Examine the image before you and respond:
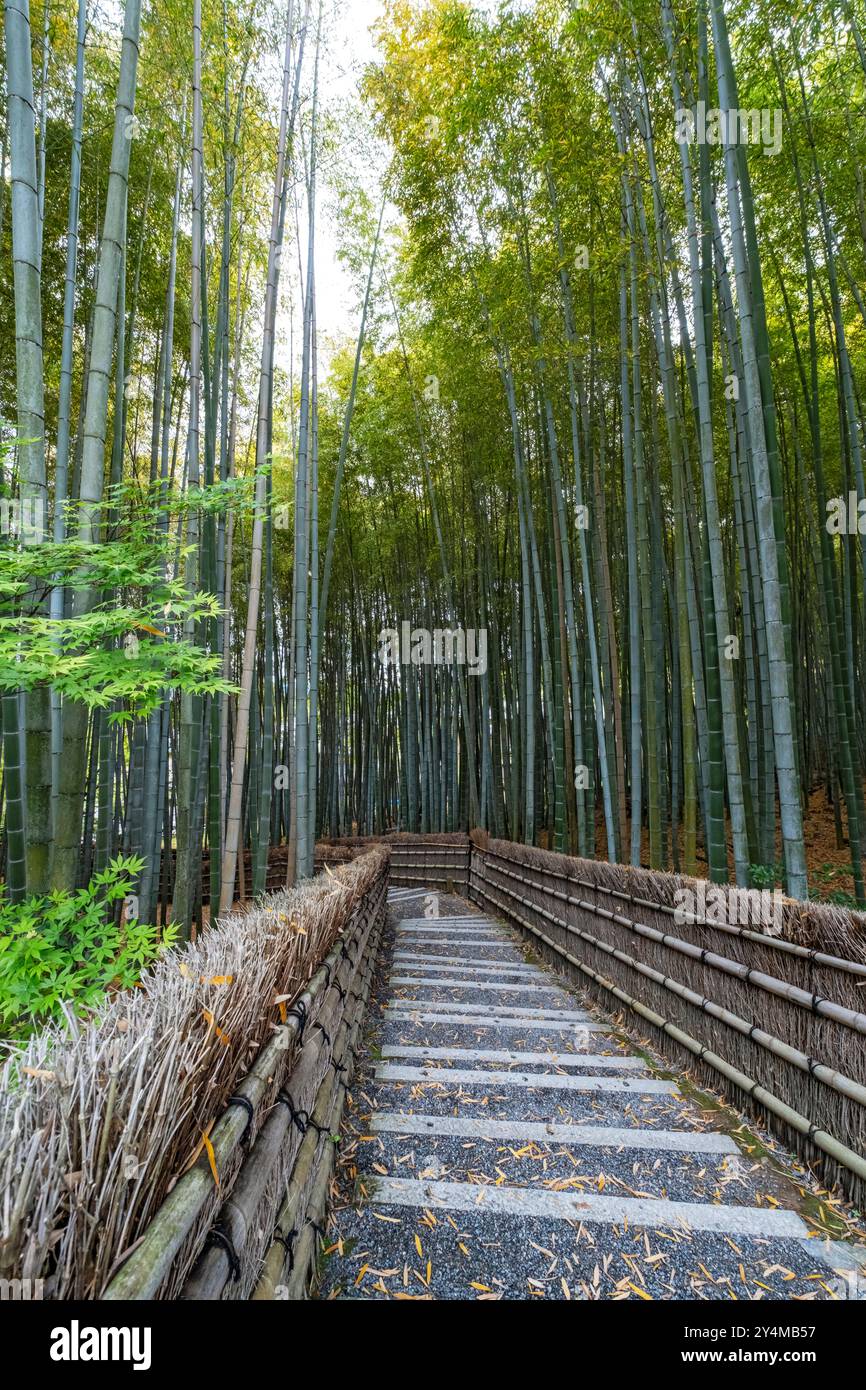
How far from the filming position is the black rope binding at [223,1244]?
77 cm

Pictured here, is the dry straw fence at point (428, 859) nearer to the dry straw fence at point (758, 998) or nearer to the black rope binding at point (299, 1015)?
the dry straw fence at point (758, 998)

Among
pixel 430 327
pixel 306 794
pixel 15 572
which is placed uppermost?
pixel 430 327

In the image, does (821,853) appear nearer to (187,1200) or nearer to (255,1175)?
(255,1175)

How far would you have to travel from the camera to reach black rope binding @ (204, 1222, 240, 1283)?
Result: 77 centimetres

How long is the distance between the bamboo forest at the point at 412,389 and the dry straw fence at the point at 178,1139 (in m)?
0.02

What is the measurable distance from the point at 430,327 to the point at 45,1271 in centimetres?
680

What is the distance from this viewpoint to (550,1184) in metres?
1.47

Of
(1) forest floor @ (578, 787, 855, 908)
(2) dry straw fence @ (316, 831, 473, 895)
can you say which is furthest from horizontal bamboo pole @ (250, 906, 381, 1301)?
(2) dry straw fence @ (316, 831, 473, 895)

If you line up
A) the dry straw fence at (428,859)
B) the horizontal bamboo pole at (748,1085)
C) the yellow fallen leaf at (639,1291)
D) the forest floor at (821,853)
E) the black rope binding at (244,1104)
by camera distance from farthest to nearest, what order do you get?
the dry straw fence at (428,859), the forest floor at (821,853), the horizontal bamboo pole at (748,1085), the yellow fallen leaf at (639,1291), the black rope binding at (244,1104)

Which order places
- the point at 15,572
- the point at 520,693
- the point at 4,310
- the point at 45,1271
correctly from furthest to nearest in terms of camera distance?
the point at 520,693 → the point at 4,310 → the point at 15,572 → the point at 45,1271

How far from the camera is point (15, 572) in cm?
172

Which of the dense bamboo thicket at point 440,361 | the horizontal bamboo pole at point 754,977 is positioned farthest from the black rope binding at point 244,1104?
the horizontal bamboo pole at point 754,977
